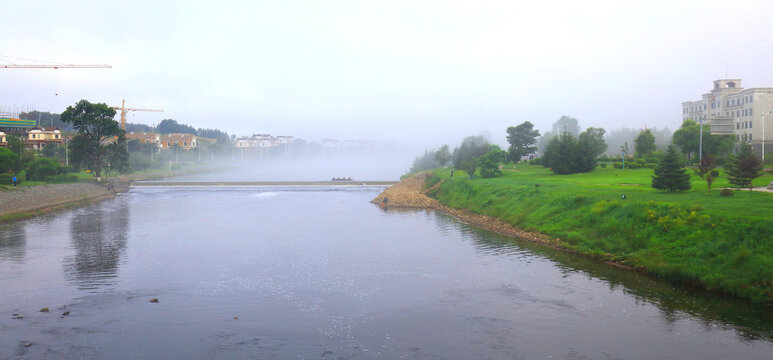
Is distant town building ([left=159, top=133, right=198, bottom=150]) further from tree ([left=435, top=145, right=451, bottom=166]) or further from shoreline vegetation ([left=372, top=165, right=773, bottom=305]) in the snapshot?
shoreline vegetation ([left=372, top=165, right=773, bottom=305])

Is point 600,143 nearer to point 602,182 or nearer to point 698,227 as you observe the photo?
point 602,182

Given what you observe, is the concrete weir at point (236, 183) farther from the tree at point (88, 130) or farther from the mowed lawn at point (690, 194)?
the mowed lawn at point (690, 194)

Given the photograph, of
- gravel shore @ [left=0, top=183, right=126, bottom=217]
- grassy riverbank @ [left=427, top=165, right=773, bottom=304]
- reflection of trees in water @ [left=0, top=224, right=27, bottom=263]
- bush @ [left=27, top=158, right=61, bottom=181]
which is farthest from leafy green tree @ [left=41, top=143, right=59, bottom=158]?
grassy riverbank @ [left=427, top=165, right=773, bottom=304]

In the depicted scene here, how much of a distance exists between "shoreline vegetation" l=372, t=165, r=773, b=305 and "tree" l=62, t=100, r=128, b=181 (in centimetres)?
6225

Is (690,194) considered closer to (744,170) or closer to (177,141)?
(744,170)

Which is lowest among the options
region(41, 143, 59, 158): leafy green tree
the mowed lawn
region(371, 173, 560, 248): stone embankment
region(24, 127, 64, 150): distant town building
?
region(371, 173, 560, 248): stone embankment

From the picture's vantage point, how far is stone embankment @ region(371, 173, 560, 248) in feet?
122

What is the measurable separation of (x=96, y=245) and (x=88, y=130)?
54901 mm

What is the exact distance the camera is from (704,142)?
64188 millimetres

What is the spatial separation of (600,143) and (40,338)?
81.2m

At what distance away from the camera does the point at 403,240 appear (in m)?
37.2

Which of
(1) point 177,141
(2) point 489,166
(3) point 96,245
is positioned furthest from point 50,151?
(2) point 489,166

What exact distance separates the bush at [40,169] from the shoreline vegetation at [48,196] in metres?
3.33

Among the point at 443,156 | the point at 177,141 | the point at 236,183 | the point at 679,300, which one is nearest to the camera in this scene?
the point at 679,300
